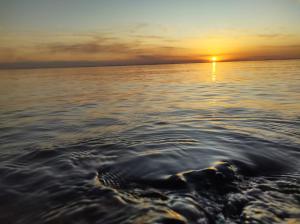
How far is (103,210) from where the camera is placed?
3961 mm

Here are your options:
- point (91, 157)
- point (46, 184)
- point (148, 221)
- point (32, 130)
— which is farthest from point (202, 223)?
point (32, 130)

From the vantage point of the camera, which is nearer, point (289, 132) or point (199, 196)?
point (199, 196)

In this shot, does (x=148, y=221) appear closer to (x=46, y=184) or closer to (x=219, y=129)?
(x=46, y=184)

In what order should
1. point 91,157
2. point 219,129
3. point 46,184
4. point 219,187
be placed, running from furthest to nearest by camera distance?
point 219,129, point 91,157, point 46,184, point 219,187

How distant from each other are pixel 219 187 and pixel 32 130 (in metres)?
7.58

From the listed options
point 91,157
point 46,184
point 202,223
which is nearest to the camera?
point 202,223

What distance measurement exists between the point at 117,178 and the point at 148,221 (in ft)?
5.66

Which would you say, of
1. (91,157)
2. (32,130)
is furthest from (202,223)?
(32,130)

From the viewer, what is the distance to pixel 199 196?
4184 mm

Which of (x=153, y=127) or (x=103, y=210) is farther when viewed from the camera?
(x=153, y=127)

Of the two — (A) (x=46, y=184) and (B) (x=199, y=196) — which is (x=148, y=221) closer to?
(B) (x=199, y=196)


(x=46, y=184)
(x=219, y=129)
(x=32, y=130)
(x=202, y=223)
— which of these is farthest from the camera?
(x=32, y=130)

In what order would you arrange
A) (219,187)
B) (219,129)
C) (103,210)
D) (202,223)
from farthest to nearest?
(219,129) < (219,187) < (103,210) < (202,223)

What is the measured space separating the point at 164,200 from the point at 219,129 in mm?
5437
